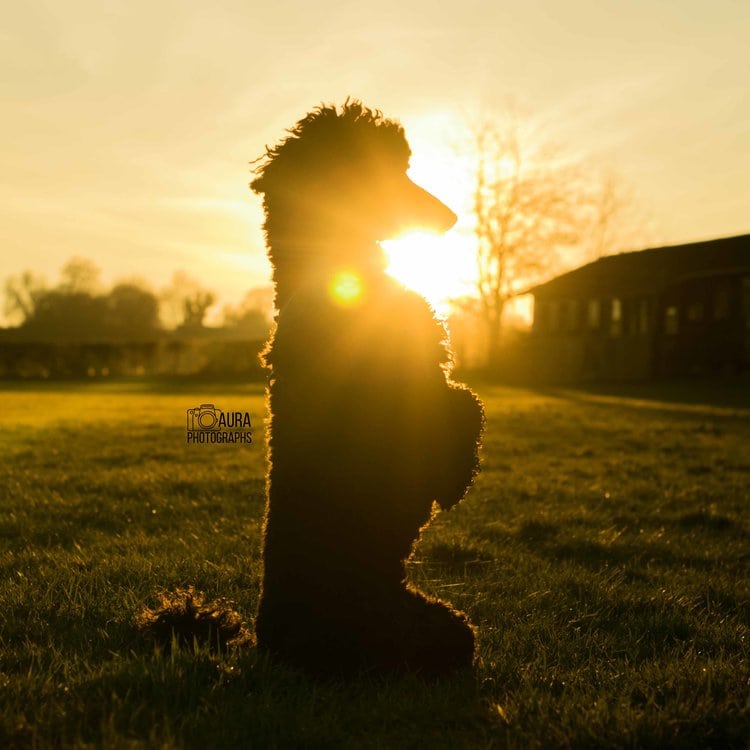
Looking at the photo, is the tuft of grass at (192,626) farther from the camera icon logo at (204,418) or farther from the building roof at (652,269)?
the building roof at (652,269)

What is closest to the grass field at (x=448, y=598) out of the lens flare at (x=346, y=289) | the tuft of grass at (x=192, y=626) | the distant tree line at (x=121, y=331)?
the tuft of grass at (x=192, y=626)

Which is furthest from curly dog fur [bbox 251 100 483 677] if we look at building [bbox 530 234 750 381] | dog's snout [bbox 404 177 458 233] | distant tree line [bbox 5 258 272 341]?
distant tree line [bbox 5 258 272 341]

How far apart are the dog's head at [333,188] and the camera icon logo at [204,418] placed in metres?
11.4

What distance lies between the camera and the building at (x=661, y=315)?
31641 mm

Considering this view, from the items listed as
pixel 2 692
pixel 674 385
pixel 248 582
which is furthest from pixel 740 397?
pixel 2 692

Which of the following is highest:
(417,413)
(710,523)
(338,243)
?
(338,243)

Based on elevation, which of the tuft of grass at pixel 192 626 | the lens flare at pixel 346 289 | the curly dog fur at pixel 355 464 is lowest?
the tuft of grass at pixel 192 626

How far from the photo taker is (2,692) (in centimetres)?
276

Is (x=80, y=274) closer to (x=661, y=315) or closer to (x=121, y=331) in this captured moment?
(x=121, y=331)

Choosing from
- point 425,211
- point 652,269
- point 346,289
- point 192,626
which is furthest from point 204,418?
point 652,269

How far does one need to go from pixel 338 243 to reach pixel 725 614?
10.3ft

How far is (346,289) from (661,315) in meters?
36.5

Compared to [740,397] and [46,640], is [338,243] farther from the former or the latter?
[740,397]

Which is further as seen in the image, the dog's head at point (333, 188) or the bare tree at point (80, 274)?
the bare tree at point (80, 274)
